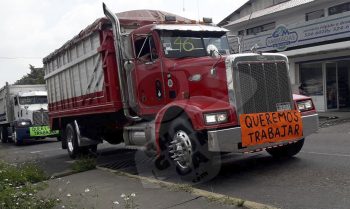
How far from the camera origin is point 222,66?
707 centimetres

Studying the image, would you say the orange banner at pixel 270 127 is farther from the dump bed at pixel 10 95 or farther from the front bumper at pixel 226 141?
the dump bed at pixel 10 95

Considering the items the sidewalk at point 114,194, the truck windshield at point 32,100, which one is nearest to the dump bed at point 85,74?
the sidewalk at point 114,194

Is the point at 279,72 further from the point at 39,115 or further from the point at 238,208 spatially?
the point at 39,115

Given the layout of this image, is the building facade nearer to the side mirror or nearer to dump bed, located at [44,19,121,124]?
dump bed, located at [44,19,121,124]

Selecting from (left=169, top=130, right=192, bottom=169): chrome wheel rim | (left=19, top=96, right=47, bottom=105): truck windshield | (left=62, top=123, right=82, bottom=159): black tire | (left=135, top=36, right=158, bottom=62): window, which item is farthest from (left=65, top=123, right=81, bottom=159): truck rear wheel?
(left=19, top=96, right=47, bottom=105): truck windshield

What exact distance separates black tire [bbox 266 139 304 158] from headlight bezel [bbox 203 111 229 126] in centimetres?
205

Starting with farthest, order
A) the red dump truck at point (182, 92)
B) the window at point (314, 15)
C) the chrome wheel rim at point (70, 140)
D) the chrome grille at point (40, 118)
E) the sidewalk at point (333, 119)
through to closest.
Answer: the window at point (314, 15) < the chrome grille at point (40, 118) < the sidewalk at point (333, 119) < the chrome wheel rim at point (70, 140) < the red dump truck at point (182, 92)

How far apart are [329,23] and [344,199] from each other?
15250 millimetres

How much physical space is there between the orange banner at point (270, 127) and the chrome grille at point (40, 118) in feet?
53.3

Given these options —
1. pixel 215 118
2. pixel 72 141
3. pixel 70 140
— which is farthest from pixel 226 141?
pixel 70 140

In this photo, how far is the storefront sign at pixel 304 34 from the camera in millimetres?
18500

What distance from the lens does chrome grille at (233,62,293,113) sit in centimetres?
693

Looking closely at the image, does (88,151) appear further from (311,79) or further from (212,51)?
(311,79)

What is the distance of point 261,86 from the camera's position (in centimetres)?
711
